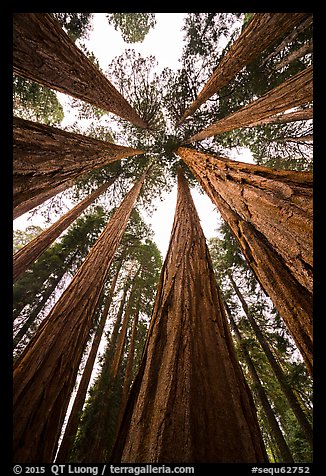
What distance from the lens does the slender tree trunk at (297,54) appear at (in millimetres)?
5806

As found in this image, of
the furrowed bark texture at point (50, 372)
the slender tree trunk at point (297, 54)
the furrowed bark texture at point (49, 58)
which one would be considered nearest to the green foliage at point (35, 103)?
the furrowed bark texture at point (49, 58)

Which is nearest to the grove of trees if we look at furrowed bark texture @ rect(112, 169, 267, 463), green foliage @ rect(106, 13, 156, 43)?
furrowed bark texture @ rect(112, 169, 267, 463)

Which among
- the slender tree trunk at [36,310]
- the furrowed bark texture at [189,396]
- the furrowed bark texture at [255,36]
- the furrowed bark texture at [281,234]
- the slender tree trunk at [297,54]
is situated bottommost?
the furrowed bark texture at [189,396]

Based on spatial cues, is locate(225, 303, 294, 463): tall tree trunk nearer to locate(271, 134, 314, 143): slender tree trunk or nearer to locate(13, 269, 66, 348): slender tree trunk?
locate(13, 269, 66, 348): slender tree trunk

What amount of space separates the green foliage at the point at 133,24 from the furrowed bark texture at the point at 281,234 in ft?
37.6

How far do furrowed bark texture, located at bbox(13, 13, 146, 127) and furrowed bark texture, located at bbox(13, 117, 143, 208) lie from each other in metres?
0.78

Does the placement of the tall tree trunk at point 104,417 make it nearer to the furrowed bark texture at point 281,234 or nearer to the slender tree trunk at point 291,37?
the furrowed bark texture at point 281,234

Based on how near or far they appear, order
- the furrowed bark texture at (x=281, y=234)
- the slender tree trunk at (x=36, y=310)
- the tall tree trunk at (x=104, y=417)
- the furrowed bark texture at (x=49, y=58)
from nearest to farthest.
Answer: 1. the furrowed bark texture at (x=281, y=234)
2. the furrowed bark texture at (x=49, y=58)
3. the tall tree trunk at (x=104, y=417)
4. the slender tree trunk at (x=36, y=310)

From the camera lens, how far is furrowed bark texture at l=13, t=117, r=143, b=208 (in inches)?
73.3

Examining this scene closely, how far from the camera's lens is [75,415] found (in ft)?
16.9

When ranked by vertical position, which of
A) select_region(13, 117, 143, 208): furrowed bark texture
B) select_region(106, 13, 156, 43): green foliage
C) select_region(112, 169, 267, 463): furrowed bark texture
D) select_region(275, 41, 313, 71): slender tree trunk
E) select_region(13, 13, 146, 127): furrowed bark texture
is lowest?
select_region(112, 169, 267, 463): furrowed bark texture

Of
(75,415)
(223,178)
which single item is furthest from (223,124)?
(75,415)

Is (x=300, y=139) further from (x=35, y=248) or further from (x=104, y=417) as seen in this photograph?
(x=104, y=417)
